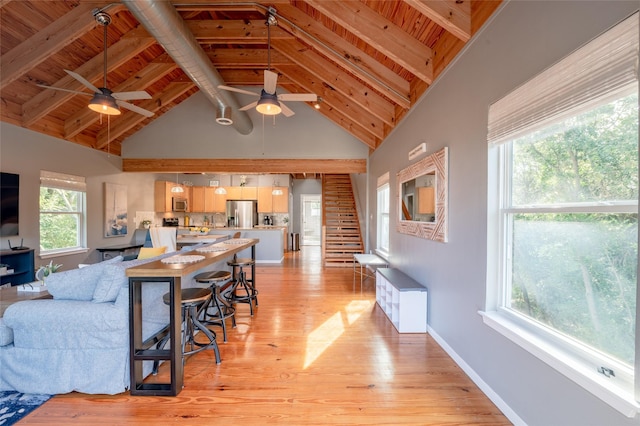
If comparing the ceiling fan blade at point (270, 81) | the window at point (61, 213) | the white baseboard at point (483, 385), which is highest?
the ceiling fan blade at point (270, 81)

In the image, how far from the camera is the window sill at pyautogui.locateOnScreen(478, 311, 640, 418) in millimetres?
1153

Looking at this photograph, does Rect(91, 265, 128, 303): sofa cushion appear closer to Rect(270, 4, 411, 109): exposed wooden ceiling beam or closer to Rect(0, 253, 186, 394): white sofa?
Rect(0, 253, 186, 394): white sofa

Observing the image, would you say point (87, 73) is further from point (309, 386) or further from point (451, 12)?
point (309, 386)

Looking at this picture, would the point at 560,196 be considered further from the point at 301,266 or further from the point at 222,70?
the point at 222,70

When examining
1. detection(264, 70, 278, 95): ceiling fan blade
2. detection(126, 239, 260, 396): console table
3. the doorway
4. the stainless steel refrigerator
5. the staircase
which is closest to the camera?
detection(126, 239, 260, 396): console table

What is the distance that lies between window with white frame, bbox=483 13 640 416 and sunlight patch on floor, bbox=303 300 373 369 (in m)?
1.60

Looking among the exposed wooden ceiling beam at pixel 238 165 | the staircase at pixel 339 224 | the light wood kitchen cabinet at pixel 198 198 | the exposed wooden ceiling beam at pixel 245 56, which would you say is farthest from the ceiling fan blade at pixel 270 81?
the light wood kitchen cabinet at pixel 198 198

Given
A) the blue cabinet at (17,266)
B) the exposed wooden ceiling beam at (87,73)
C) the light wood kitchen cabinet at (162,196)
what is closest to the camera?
the blue cabinet at (17,266)

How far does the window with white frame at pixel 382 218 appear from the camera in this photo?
568cm

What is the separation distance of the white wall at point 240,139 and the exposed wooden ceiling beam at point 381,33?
3.65m

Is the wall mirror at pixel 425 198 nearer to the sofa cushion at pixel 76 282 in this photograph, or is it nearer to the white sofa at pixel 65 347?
the white sofa at pixel 65 347

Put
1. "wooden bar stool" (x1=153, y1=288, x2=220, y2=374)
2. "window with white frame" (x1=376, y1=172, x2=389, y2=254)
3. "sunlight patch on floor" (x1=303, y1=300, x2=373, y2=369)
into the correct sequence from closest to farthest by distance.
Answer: "wooden bar stool" (x1=153, y1=288, x2=220, y2=374) → "sunlight patch on floor" (x1=303, y1=300, x2=373, y2=369) → "window with white frame" (x1=376, y1=172, x2=389, y2=254)

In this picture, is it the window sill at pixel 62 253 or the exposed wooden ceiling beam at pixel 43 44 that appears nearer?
the exposed wooden ceiling beam at pixel 43 44

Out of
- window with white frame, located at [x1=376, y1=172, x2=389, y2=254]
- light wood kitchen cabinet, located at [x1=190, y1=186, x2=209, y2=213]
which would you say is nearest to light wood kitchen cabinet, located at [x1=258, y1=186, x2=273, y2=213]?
light wood kitchen cabinet, located at [x1=190, y1=186, x2=209, y2=213]
